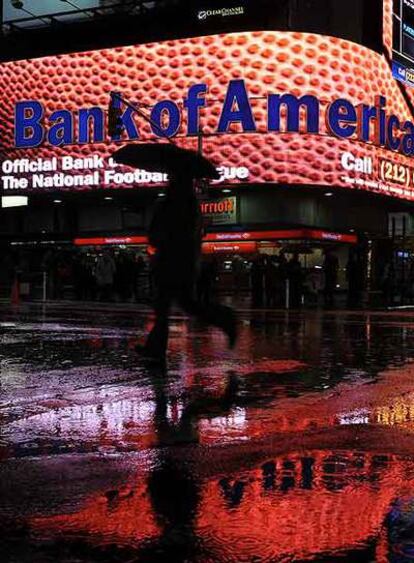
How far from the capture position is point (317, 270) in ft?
110

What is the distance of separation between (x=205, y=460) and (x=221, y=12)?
32888 millimetres

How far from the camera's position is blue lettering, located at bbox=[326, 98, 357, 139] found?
32.6 m

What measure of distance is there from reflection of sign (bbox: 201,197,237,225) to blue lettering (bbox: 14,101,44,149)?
8775mm

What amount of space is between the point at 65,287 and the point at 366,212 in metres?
15.1

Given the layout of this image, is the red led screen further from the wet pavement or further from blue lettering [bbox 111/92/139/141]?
the wet pavement

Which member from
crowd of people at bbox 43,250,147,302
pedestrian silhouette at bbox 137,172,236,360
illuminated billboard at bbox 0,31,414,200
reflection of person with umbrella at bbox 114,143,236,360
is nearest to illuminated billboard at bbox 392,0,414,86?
illuminated billboard at bbox 0,31,414,200

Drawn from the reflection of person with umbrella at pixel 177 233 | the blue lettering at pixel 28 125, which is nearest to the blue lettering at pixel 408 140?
the blue lettering at pixel 28 125

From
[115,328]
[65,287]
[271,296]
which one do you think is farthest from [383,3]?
[115,328]

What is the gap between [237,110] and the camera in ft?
107

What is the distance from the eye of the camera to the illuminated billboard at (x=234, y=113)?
32.4 meters

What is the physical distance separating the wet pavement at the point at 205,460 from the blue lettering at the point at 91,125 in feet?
91.0

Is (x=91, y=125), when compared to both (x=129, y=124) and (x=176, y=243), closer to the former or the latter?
(x=129, y=124)

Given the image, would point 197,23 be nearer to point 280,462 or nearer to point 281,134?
point 281,134

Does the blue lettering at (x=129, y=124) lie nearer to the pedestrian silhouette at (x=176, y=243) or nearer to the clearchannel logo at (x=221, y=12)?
the clearchannel logo at (x=221, y=12)
